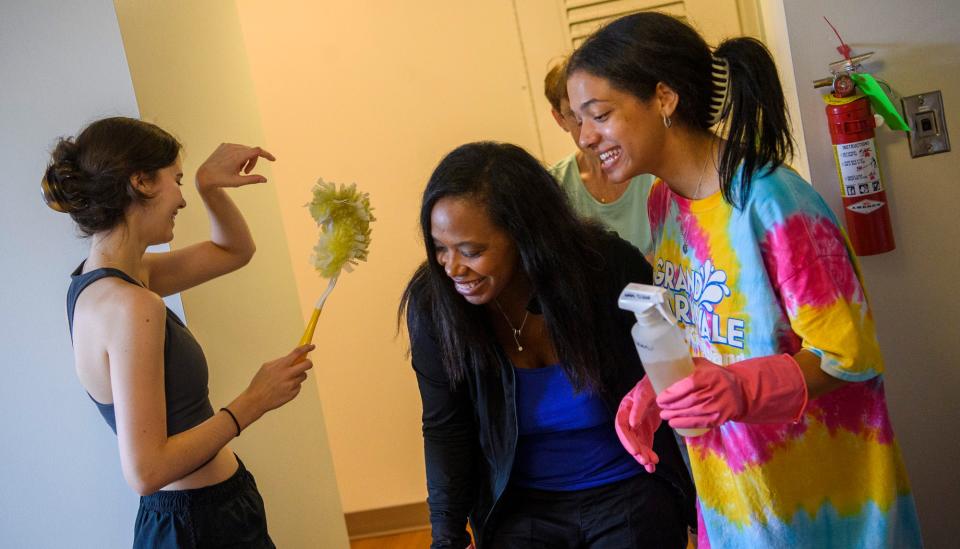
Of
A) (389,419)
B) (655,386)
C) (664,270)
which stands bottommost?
(389,419)

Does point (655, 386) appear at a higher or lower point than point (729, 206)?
lower

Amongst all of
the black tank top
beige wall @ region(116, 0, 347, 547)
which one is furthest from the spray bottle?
beige wall @ region(116, 0, 347, 547)

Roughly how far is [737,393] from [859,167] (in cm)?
96

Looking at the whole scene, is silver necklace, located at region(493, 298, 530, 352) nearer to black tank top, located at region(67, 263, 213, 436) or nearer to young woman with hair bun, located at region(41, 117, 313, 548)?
young woman with hair bun, located at region(41, 117, 313, 548)

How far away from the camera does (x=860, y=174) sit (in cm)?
196

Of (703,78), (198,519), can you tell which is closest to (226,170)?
(198,519)

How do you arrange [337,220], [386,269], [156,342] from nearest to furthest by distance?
[156,342], [337,220], [386,269]

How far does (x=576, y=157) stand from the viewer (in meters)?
2.53

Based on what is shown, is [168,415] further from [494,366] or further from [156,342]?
[494,366]

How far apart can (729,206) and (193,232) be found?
1.45 m

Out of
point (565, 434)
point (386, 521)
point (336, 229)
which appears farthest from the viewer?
point (386, 521)

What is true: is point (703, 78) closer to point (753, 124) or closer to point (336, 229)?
point (753, 124)

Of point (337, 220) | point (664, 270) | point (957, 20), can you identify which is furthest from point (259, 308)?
point (957, 20)

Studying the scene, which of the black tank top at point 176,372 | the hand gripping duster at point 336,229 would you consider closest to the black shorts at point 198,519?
the black tank top at point 176,372
